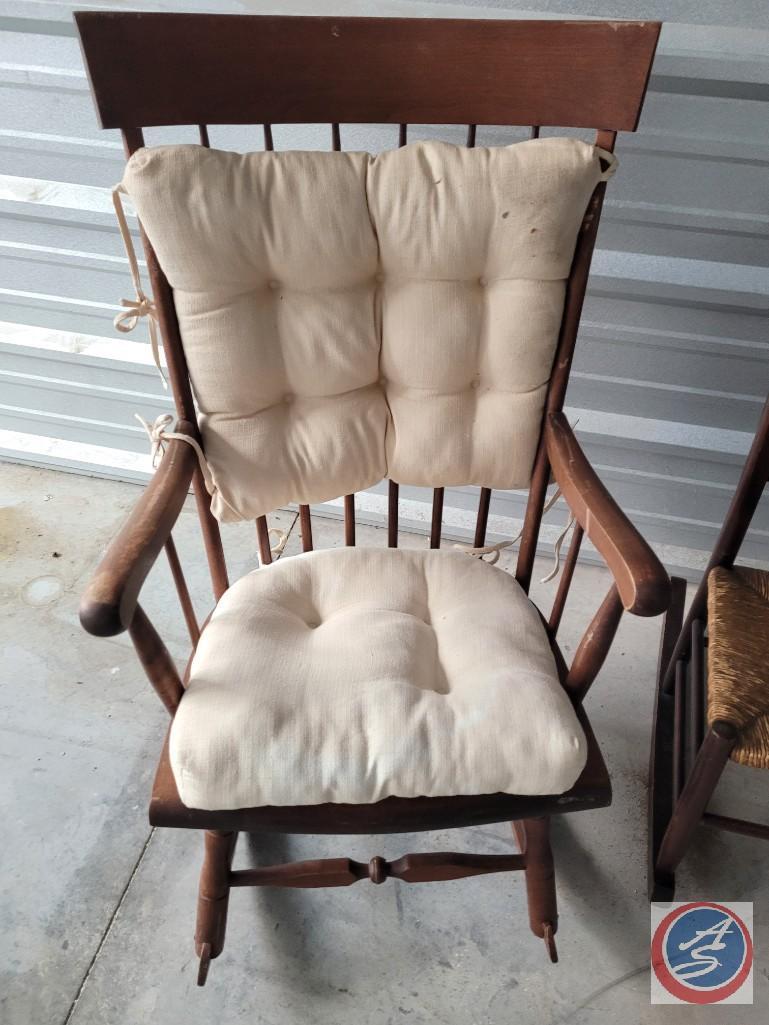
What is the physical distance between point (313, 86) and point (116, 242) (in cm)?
76

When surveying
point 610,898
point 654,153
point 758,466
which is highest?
point 654,153

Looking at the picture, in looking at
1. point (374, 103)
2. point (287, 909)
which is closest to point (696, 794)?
point (287, 909)

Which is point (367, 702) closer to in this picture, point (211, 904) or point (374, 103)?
point (211, 904)

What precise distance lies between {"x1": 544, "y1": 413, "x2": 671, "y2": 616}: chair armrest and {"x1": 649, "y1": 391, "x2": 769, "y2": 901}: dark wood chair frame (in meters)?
0.29

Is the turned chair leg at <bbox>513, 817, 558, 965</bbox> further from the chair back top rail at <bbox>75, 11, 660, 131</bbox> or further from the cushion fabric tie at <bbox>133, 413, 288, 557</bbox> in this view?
the chair back top rail at <bbox>75, 11, 660, 131</bbox>

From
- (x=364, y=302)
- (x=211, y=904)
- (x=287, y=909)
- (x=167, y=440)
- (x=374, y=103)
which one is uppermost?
(x=374, y=103)

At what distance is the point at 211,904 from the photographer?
3.42 feet

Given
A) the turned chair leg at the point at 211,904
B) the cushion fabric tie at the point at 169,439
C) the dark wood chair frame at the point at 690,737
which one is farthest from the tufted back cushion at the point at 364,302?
the turned chair leg at the point at 211,904

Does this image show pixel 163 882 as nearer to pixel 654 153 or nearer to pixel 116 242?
pixel 116 242

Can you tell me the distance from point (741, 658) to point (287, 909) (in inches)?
29.7

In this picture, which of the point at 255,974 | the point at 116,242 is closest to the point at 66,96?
the point at 116,242

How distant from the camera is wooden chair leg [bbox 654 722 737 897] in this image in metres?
0.92

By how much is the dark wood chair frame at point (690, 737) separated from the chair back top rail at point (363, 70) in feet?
1.61

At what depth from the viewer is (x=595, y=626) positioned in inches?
32.7
